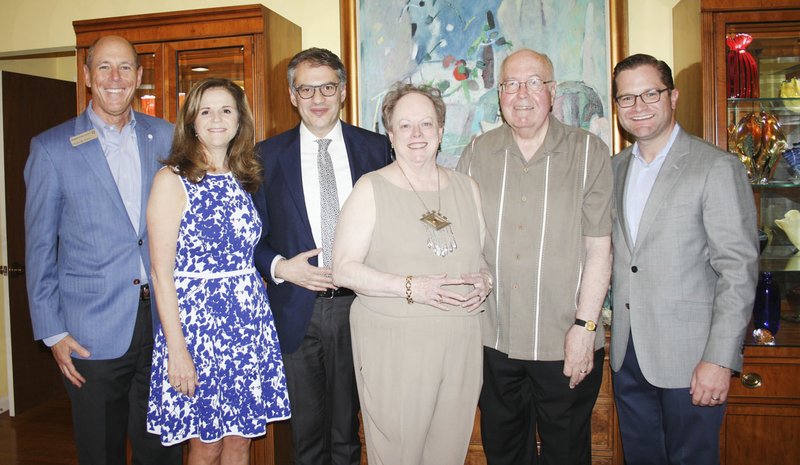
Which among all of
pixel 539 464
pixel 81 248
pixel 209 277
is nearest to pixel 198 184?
pixel 209 277

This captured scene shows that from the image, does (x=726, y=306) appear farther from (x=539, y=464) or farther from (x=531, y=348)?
(x=539, y=464)

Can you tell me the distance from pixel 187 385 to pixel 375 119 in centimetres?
182

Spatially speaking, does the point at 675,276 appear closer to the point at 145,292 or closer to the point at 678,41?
the point at 678,41

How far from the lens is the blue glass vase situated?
2684mm

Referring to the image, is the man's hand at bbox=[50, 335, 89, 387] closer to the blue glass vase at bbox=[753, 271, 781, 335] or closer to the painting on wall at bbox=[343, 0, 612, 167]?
the painting on wall at bbox=[343, 0, 612, 167]

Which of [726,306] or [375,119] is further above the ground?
[375,119]

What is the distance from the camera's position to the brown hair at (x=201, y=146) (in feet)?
6.85

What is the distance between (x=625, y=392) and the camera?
2.24 m

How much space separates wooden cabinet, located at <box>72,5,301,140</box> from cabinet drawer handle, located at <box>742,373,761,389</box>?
247 centimetres

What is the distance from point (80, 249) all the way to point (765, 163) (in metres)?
3.00

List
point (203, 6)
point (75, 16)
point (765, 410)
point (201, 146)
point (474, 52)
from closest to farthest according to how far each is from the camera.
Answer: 1. point (201, 146)
2. point (765, 410)
3. point (474, 52)
4. point (203, 6)
5. point (75, 16)

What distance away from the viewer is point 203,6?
3.58 meters

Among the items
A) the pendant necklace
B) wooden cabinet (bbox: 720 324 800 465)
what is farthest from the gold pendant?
wooden cabinet (bbox: 720 324 800 465)

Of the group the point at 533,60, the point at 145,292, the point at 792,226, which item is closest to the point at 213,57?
the point at 145,292
